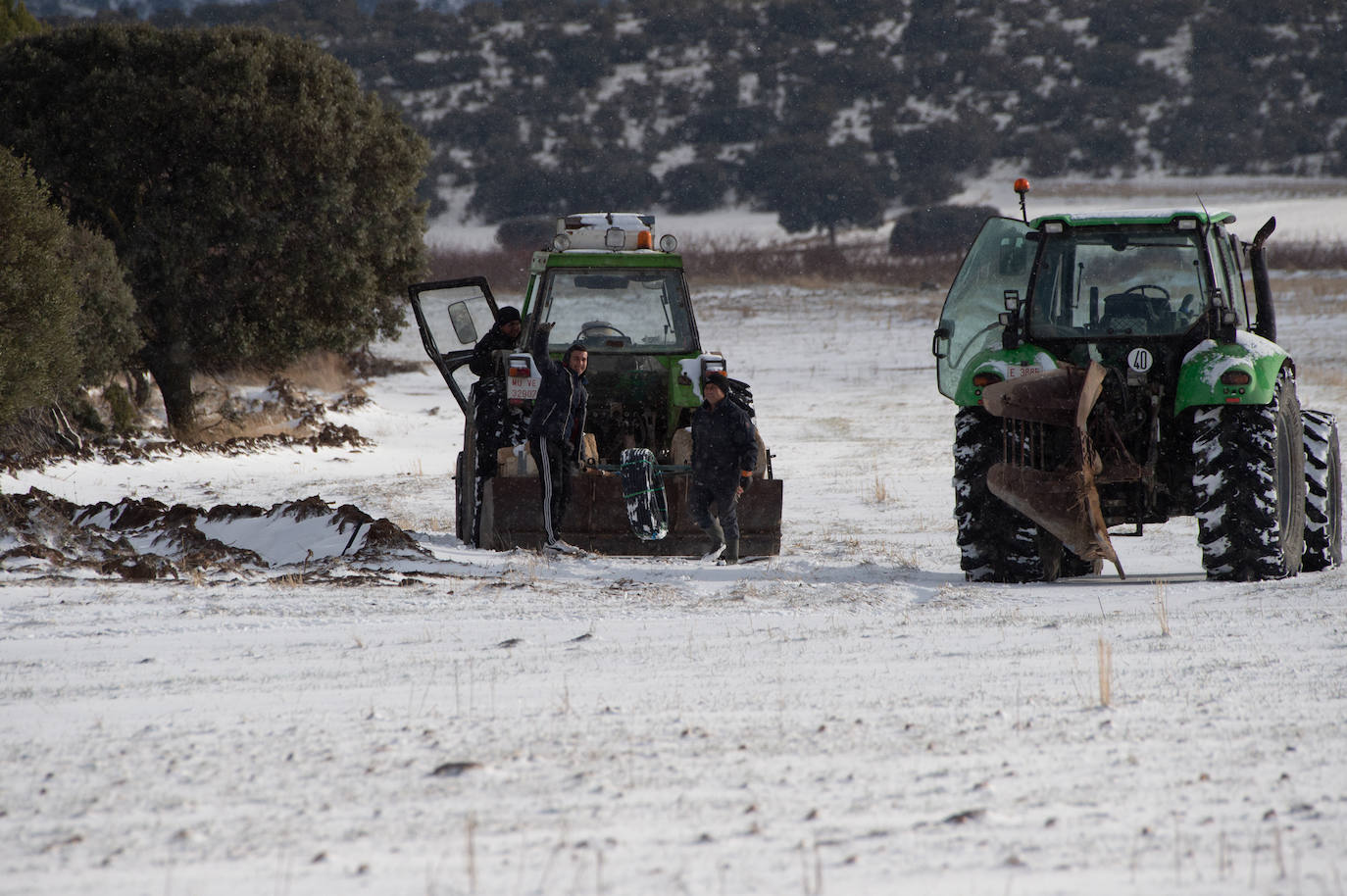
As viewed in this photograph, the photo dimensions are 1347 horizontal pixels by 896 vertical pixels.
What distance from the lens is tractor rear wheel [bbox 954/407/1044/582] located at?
8.34m

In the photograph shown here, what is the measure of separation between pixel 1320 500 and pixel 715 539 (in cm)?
362

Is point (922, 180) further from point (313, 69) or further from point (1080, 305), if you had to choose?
point (1080, 305)

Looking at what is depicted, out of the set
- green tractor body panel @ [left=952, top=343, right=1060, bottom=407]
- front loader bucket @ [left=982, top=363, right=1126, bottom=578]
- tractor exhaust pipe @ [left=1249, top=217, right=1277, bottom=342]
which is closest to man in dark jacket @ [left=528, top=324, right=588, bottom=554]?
green tractor body panel @ [left=952, top=343, right=1060, bottom=407]

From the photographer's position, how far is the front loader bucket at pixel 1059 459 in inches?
305

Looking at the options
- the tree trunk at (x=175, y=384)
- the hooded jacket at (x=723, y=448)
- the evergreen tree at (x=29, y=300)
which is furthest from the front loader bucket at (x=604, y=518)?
the tree trunk at (x=175, y=384)

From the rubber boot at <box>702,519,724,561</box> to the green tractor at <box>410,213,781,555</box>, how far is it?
0.12m

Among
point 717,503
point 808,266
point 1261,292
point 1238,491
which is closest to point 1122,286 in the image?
point 1261,292

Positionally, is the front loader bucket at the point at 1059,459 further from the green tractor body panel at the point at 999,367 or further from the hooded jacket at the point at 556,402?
the hooded jacket at the point at 556,402

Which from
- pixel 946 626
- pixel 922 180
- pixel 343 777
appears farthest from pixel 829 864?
pixel 922 180

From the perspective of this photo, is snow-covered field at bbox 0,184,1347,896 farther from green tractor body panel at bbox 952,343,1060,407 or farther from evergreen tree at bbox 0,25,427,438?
evergreen tree at bbox 0,25,427,438

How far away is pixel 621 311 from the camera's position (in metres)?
11.0

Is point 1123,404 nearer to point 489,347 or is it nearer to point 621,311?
point 621,311

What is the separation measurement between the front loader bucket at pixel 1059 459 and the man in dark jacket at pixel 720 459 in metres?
1.71

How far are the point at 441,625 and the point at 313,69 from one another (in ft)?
43.0
